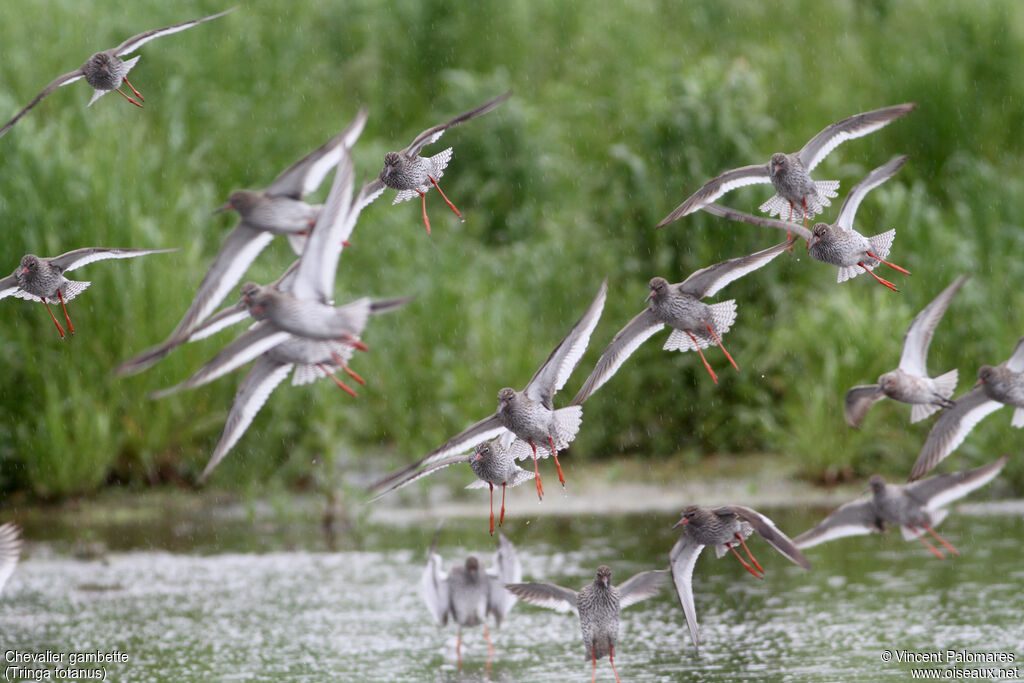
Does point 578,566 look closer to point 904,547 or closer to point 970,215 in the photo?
point 904,547

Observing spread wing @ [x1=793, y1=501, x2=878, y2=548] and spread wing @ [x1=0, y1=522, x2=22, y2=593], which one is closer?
spread wing @ [x1=793, y1=501, x2=878, y2=548]

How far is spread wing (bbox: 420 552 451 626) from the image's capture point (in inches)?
320

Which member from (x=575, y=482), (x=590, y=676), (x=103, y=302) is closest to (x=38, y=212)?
(x=103, y=302)

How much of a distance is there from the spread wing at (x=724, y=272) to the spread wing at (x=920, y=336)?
66 centimetres

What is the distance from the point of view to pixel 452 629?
8742 mm

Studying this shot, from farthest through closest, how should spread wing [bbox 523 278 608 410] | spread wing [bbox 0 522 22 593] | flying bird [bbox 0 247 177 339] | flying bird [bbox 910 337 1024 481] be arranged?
spread wing [bbox 0 522 22 593] < flying bird [bbox 0 247 177 339] < flying bird [bbox 910 337 1024 481] < spread wing [bbox 523 278 608 410]

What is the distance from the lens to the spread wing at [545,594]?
7.17 metres

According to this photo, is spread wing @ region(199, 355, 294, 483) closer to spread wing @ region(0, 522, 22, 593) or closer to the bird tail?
spread wing @ region(0, 522, 22, 593)

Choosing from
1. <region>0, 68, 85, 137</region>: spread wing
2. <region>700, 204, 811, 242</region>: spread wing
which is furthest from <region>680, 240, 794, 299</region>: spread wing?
<region>0, 68, 85, 137</region>: spread wing

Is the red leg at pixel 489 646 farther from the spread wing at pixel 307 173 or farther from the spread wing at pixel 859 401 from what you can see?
the spread wing at pixel 307 173

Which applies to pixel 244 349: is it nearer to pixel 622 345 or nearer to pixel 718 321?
pixel 622 345

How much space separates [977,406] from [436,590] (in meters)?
3.14

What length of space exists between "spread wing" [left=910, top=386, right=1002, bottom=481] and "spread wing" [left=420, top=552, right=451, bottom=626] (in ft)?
9.16

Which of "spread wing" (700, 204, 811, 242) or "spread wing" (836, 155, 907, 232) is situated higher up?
"spread wing" (836, 155, 907, 232)
